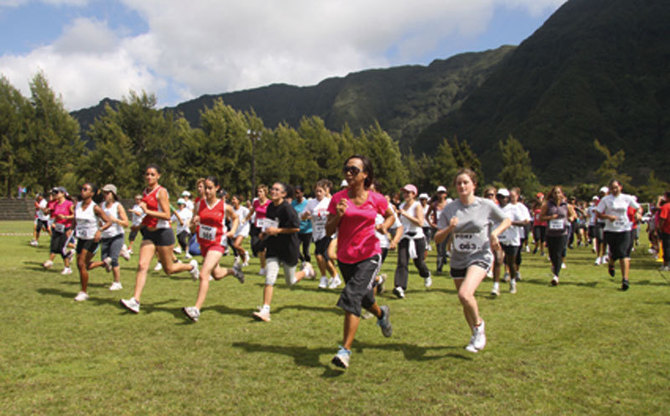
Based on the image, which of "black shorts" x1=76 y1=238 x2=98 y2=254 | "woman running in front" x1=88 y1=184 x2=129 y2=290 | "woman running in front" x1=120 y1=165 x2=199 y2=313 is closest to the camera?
"woman running in front" x1=120 y1=165 x2=199 y2=313

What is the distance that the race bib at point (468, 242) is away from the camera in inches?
208

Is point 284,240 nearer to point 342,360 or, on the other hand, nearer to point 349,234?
point 349,234

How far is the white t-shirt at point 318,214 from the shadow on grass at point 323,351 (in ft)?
Answer: 14.1

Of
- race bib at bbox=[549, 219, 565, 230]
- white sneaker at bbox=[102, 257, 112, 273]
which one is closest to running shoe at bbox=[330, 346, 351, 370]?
white sneaker at bbox=[102, 257, 112, 273]

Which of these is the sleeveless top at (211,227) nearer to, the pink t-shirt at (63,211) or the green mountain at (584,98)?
the pink t-shirt at (63,211)

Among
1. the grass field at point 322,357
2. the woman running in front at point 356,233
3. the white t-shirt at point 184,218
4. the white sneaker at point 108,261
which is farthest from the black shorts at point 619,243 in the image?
the white t-shirt at point 184,218

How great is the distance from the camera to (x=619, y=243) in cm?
940

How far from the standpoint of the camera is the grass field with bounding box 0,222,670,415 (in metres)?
3.92

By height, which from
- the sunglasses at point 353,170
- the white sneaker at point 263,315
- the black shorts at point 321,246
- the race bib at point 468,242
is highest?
the sunglasses at point 353,170

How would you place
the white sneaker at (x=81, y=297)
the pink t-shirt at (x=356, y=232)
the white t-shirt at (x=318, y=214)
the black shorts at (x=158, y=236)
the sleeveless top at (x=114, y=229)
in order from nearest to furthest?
the pink t-shirt at (x=356, y=232), the black shorts at (x=158, y=236), the white sneaker at (x=81, y=297), the sleeveless top at (x=114, y=229), the white t-shirt at (x=318, y=214)

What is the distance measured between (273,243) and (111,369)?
2.99 metres

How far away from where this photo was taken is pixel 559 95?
110 meters

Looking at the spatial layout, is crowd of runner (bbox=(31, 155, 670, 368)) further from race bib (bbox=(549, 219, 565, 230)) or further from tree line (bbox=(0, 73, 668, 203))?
tree line (bbox=(0, 73, 668, 203))

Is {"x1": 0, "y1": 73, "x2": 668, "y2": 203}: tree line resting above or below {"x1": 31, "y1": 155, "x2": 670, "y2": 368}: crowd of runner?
above
